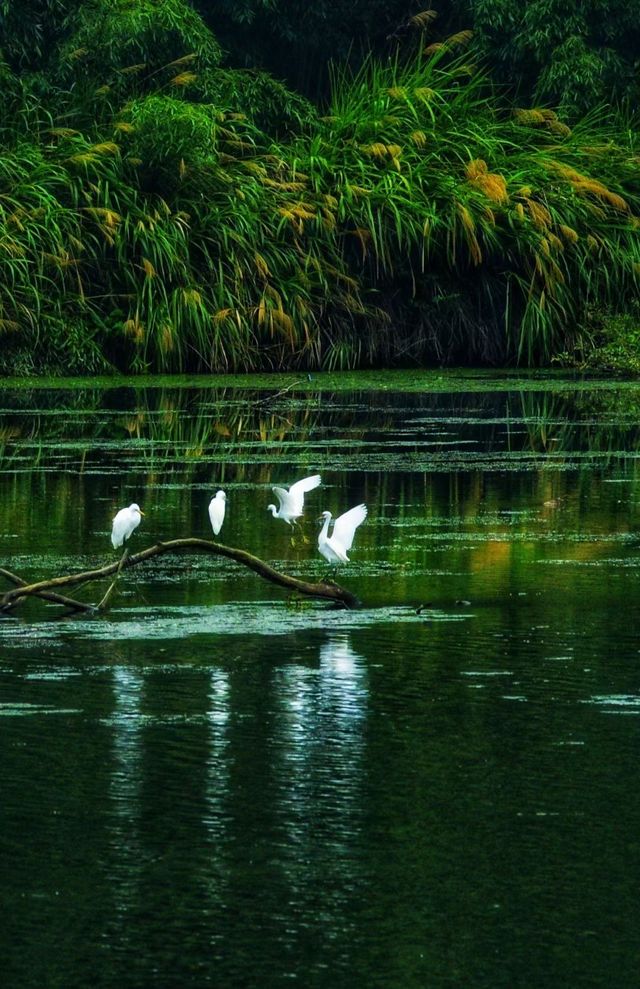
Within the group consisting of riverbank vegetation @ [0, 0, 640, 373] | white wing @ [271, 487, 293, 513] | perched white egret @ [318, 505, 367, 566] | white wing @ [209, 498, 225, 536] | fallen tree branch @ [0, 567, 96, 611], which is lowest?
fallen tree branch @ [0, 567, 96, 611]

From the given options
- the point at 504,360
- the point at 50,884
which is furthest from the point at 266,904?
the point at 504,360

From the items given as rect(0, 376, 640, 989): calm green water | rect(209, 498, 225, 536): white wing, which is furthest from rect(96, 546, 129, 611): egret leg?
rect(209, 498, 225, 536): white wing

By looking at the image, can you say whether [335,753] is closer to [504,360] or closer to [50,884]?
[50,884]

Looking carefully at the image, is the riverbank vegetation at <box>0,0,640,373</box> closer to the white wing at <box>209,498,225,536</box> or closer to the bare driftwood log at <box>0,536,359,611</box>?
the white wing at <box>209,498,225,536</box>

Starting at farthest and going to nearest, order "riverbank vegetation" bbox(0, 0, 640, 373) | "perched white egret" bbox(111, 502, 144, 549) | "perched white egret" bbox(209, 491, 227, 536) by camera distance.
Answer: "riverbank vegetation" bbox(0, 0, 640, 373) → "perched white egret" bbox(209, 491, 227, 536) → "perched white egret" bbox(111, 502, 144, 549)

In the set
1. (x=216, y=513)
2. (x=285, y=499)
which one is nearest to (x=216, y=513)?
(x=216, y=513)

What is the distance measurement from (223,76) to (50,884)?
89.6 ft

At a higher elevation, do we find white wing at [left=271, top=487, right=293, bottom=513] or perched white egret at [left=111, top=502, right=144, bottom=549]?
white wing at [left=271, top=487, right=293, bottom=513]

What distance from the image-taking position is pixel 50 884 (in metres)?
6.06

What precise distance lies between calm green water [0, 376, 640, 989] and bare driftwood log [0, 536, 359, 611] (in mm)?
138

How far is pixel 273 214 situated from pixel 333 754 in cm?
2187

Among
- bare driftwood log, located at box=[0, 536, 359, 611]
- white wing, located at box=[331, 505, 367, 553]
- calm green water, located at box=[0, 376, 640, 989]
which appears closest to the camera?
calm green water, located at box=[0, 376, 640, 989]

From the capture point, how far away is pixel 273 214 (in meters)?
29.0

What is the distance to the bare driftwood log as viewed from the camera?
33.8ft
